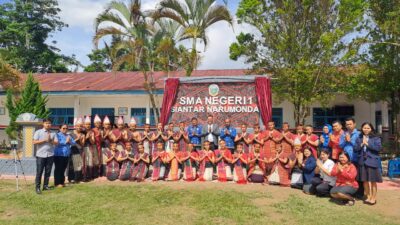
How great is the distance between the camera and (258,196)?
699 centimetres

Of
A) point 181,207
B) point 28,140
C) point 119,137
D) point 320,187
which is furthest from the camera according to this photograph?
point 28,140

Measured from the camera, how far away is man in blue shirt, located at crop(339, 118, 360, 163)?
22.7 feet

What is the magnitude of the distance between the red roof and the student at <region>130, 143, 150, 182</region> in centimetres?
709

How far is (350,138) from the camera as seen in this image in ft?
23.1

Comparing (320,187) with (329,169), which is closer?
(329,169)

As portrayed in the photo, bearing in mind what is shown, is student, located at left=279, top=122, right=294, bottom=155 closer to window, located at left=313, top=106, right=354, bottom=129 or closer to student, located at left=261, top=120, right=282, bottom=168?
student, located at left=261, top=120, right=282, bottom=168

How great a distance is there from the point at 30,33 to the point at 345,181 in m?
28.5

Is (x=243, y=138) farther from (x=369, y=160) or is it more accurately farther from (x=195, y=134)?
(x=369, y=160)

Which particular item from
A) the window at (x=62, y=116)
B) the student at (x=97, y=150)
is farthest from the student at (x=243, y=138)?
the window at (x=62, y=116)

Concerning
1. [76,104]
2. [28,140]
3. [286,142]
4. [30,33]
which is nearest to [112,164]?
[28,140]

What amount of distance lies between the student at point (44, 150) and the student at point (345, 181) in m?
5.57

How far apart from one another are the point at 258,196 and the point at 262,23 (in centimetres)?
639

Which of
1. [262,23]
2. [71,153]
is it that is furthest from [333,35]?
[71,153]

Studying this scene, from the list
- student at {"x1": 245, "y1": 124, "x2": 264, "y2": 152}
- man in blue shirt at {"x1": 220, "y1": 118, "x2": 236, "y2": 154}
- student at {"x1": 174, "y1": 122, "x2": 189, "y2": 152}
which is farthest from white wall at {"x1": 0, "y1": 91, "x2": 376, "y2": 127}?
student at {"x1": 245, "y1": 124, "x2": 264, "y2": 152}
